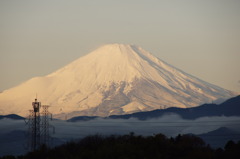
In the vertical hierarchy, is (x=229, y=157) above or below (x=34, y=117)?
below

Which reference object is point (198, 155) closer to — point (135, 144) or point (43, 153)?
point (135, 144)

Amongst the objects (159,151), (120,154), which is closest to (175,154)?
(159,151)

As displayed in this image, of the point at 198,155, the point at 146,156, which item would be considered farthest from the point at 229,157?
the point at 146,156

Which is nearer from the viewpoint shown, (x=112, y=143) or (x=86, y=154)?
(x=86, y=154)

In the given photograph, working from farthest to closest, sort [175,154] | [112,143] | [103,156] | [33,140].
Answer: [33,140] → [112,143] → [175,154] → [103,156]

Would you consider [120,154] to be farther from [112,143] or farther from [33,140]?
[33,140]

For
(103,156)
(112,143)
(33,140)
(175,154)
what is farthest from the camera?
(33,140)
